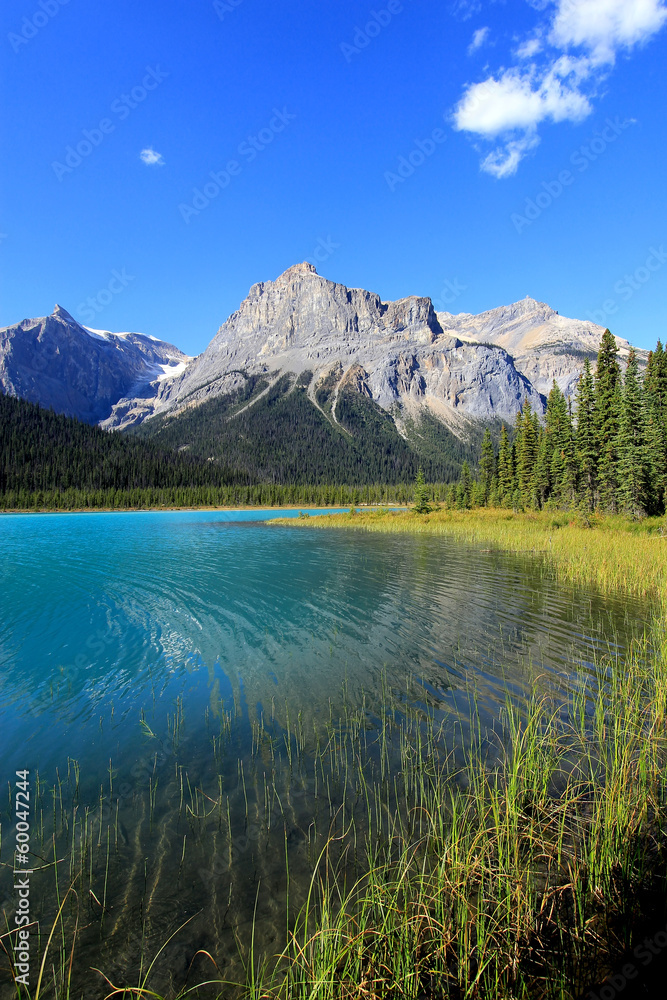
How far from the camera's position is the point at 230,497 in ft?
493

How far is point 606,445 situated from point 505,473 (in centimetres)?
3496

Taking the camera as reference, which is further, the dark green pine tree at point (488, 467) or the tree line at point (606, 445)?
the dark green pine tree at point (488, 467)

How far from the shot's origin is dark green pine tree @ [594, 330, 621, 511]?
39.5 meters

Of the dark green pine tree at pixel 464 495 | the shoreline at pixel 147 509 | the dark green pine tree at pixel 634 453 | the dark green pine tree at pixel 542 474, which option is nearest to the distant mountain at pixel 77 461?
the shoreline at pixel 147 509

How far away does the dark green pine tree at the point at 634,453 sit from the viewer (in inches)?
1374

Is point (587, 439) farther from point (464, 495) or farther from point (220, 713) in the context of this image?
point (464, 495)

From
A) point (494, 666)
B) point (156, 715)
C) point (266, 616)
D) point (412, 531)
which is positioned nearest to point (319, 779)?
point (156, 715)

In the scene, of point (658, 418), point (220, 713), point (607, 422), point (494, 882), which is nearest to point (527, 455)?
point (607, 422)

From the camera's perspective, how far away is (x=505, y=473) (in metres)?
74.5

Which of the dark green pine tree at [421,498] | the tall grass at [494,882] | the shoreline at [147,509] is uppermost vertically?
the dark green pine tree at [421,498]

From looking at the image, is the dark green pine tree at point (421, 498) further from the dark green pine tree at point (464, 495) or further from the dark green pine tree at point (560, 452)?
the dark green pine tree at point (464, 495)

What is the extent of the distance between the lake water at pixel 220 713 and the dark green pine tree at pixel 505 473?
55.1 m

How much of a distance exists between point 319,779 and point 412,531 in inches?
1756

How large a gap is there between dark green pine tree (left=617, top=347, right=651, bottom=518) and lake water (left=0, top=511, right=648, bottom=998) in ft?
71.2
